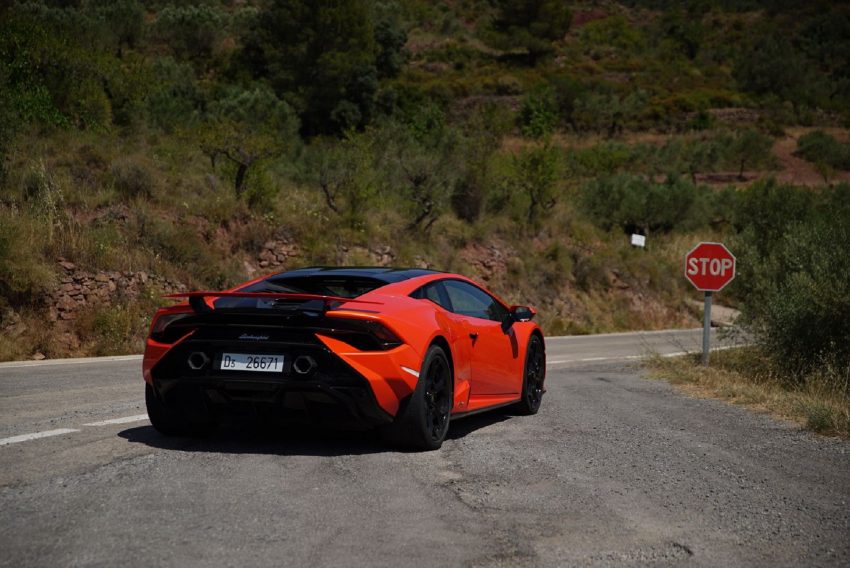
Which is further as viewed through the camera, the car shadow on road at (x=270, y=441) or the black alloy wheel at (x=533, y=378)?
the black alloy wheel at (x=533, y=378)

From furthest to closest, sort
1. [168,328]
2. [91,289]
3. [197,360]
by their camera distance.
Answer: [91,289] → [168,328] → [197,360]

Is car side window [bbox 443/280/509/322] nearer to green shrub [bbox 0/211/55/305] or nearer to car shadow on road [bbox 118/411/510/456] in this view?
car shadow on road [bbox 118/411/510/456]

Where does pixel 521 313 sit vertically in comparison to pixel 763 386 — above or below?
above

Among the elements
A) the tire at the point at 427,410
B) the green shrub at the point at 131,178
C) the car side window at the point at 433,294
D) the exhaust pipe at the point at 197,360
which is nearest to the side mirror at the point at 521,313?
the car side window at the point at 433,294

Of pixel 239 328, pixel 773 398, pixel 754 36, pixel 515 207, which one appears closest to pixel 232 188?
pixel 515 207

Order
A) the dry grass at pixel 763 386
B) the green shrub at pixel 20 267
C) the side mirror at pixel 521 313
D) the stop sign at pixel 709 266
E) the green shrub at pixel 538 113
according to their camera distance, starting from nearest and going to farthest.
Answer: the dry grass at pixel 763 386 < the side mirror at pixel 521 313 < the stop sign at pixel 709 266 < the green shrub at pixel 20 267 < the green shrub at pixel 538 113

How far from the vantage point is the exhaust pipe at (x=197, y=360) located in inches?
267

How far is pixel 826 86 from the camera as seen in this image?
3246 inches

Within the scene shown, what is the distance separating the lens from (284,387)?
21.4ft

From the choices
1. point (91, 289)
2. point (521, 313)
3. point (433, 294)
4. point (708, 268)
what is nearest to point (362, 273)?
point (433, 294)

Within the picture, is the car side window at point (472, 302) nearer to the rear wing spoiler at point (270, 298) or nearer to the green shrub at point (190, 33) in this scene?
the rear wing spoiler at point (270, 298)

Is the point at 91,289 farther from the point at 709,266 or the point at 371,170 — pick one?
the point at 371,170

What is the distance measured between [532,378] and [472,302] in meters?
1.32

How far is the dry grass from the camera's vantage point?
885cm
